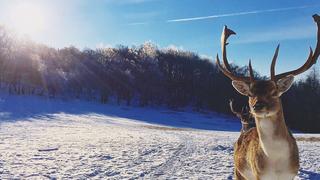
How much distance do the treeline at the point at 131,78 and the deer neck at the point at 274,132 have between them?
70435 mm

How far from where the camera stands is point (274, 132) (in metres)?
6.93

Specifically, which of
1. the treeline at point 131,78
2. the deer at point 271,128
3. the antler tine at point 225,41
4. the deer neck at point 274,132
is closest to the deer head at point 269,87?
the deer at point 271,128

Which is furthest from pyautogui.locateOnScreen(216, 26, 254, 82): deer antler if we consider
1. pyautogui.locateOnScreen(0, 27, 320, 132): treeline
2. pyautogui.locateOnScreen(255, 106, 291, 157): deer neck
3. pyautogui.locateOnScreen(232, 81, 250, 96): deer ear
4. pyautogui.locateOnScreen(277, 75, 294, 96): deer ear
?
pyautogui.locateOnScreen(0, 27, 320, 132): treeline

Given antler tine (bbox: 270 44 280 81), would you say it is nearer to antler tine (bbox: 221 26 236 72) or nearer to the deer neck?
the deer neck

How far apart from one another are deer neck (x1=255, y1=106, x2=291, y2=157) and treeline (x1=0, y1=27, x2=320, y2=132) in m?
70.4

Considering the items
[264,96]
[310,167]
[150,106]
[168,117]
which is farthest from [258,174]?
[150,106]

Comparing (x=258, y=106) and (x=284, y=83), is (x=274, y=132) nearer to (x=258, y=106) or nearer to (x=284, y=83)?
(x=258, y=106)

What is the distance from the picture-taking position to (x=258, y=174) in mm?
7336

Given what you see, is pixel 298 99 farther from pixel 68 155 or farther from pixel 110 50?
pixel 68 155

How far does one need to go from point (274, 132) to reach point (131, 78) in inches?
3659

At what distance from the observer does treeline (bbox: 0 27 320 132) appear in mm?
80875

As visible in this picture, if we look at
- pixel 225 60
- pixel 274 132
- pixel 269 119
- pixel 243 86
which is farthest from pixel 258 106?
pixel 225 60

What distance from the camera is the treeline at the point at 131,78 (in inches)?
3184

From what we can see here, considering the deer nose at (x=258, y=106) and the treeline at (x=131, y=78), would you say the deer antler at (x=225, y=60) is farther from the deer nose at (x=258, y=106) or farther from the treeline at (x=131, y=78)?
the treeline at (x=131, y=78)
